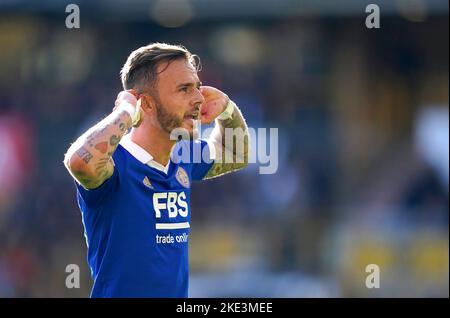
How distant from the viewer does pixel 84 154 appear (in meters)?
4.63

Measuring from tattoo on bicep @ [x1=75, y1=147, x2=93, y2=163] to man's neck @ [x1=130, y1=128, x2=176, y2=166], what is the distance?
1.72ft

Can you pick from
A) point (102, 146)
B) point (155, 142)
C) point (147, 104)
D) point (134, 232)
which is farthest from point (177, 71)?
point (134, 232)

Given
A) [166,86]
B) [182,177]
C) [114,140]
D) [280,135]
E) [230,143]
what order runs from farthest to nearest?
[280,135], [230,143], [182,177], [166,86], [114,140]

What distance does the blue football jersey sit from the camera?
485 centimetres

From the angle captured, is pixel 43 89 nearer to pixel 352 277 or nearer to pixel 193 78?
pixel 352 277

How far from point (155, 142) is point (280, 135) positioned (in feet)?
27.8

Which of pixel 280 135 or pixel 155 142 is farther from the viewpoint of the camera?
pixel 280 135

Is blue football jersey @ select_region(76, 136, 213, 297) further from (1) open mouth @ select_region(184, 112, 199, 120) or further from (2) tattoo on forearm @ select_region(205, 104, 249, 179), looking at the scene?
(2) tattoo on forearm @ select_region(205, 104, 249, 179)

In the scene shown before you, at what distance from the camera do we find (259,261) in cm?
1228

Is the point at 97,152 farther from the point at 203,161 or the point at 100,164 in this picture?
the point at 203,161

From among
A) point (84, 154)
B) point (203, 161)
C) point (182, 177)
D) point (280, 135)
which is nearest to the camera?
point (84, 154)

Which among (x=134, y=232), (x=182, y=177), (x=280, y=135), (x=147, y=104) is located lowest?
(x=134, y=232)

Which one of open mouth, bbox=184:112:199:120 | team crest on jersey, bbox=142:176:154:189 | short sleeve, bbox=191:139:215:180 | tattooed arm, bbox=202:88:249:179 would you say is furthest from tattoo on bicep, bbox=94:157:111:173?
tattooed arm, bbox=202:88:249:179

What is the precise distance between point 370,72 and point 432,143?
1.76 m
